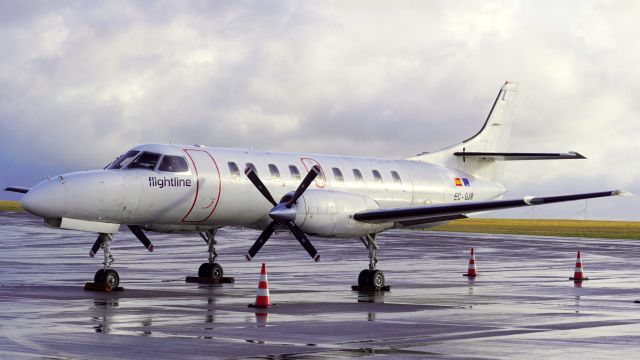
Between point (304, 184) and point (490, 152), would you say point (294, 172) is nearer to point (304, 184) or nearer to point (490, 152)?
point (304, 184)

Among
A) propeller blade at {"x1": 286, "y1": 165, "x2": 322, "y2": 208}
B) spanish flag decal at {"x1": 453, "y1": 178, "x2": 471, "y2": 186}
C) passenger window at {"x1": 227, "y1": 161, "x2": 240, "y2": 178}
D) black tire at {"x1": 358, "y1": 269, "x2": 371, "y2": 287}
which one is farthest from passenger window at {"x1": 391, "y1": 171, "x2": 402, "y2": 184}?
passenger window at {"x1": 227, "y1": 161, "x2": 240, "y2": 178}

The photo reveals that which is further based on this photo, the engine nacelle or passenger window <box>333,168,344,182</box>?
A: passenger window <box>333,168,344,182</box>

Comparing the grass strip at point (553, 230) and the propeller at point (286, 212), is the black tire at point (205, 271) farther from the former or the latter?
the grass strip at point (553, 230)

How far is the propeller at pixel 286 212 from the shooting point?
24031mm

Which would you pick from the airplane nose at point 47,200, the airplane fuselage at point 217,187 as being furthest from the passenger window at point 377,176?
the airplane nose at point 47,200

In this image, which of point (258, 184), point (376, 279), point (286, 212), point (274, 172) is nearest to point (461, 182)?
point (376, 279)

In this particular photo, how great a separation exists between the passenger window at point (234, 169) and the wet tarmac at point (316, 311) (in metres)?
2.90

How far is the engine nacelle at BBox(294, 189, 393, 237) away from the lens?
950 inches

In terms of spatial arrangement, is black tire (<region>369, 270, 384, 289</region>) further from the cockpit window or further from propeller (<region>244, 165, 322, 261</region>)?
the cockpit window

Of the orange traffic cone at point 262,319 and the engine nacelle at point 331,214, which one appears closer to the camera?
the orange traffic cone at point 262,319

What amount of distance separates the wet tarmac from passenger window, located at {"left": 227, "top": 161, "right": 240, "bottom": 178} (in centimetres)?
290

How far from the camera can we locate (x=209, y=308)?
64.0 ft

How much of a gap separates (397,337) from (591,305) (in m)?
7.85

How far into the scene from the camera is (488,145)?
34469 mm
